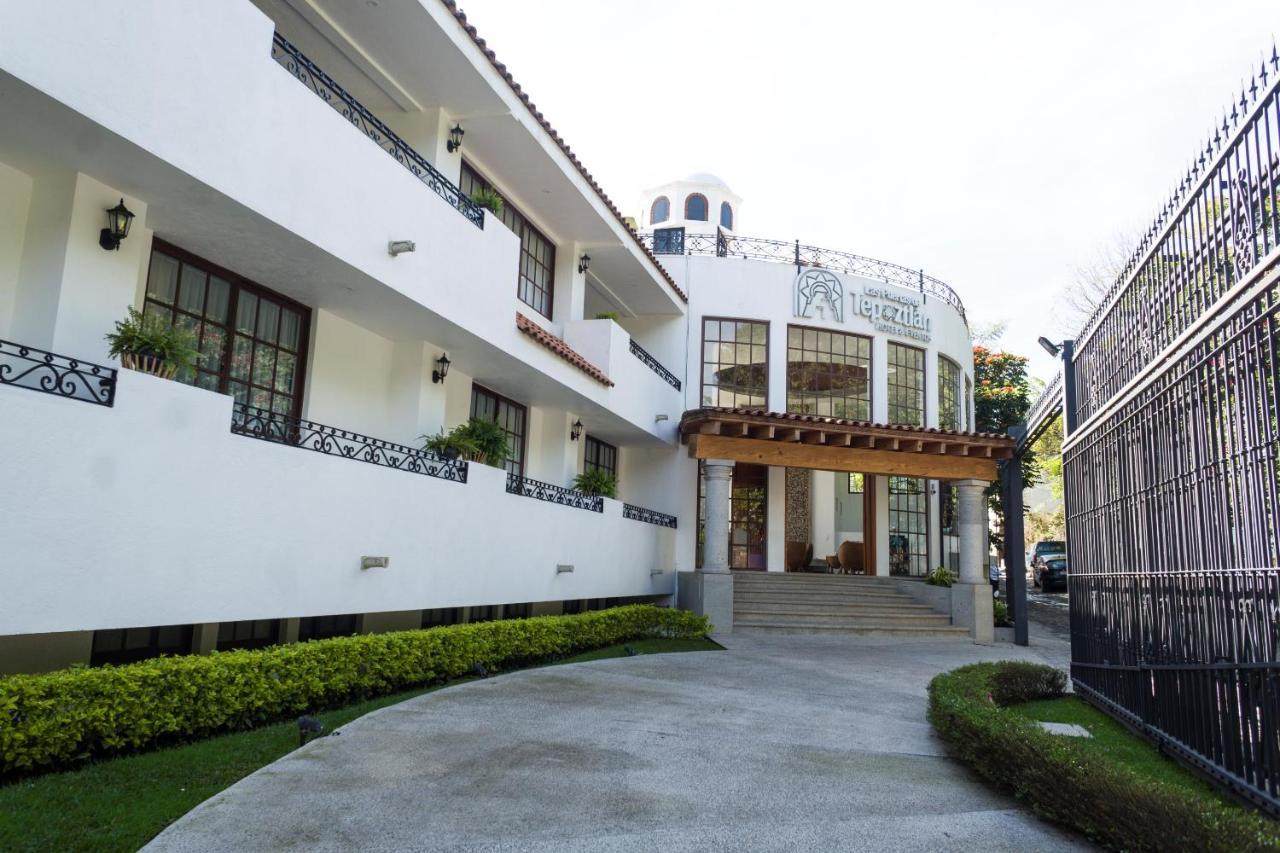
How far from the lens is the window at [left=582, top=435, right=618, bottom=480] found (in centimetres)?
1795

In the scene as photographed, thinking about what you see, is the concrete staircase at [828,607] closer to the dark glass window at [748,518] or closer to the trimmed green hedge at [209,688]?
the dark glass window at [748,518]

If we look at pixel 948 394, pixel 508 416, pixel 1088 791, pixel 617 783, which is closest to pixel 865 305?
pixel 948 394

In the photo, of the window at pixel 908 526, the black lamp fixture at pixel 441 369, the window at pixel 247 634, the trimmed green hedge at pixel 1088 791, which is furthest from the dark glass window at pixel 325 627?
the window at pixel 908 526

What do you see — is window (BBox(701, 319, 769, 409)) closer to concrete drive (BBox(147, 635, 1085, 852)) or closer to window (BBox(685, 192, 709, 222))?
concrete drive (BBox(147, 635, 1085, 852))

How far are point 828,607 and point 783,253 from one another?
823cm

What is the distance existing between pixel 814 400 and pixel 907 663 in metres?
8.27

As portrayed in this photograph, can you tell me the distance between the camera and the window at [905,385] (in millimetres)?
21281

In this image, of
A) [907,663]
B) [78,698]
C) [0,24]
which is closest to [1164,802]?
[78,698]

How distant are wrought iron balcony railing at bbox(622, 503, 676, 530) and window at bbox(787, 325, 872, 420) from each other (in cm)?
404

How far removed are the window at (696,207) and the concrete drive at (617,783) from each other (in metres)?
25.8

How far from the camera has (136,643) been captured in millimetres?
8852

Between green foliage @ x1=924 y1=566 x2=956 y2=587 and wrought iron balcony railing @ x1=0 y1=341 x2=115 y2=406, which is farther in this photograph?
green foliage @ x1=924 y1=566 x2=956 y2=587

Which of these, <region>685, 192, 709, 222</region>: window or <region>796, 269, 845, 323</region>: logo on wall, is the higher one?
<region>685, 192, 709, 222</region>: window

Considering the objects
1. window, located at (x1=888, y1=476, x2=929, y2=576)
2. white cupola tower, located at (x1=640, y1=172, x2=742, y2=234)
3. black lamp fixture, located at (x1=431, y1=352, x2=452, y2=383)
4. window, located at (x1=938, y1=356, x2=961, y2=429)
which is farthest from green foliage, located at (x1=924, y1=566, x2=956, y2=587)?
white cupola tower, located at (x1=640, y1=172, x2=742, y2=234)
